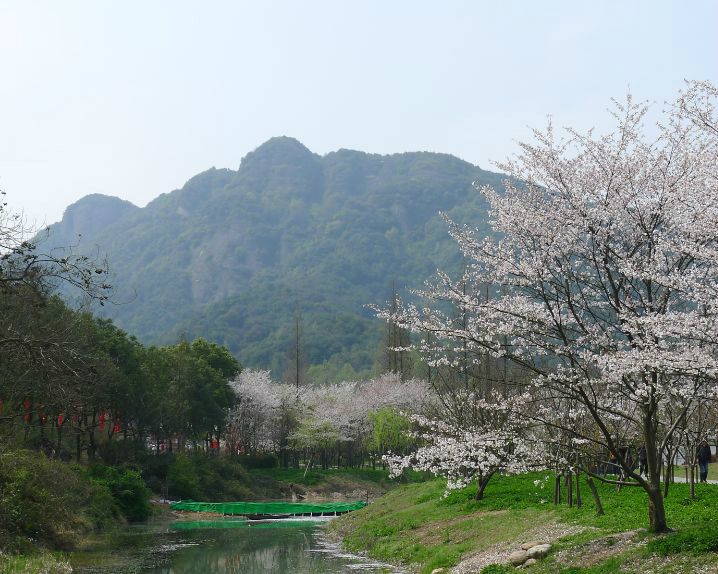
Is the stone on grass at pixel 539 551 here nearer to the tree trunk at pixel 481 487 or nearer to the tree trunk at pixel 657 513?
the tree trunk at pixel 657 513

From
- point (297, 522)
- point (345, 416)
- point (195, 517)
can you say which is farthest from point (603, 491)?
point (345, 416)

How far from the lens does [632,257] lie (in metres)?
11.5

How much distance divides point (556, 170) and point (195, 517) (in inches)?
1328

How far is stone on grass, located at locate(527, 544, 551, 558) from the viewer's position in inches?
537

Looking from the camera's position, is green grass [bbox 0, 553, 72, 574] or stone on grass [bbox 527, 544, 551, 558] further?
green grass [bbox 0, 553, 72, 574]

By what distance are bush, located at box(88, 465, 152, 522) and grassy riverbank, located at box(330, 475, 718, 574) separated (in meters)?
11.7

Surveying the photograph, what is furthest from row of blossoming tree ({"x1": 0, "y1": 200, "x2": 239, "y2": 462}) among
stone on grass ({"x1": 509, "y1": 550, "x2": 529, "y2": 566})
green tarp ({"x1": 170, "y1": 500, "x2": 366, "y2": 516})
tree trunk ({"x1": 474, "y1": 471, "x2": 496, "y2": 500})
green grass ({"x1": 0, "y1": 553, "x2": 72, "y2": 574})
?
tree trunk ({"x1": 474, "y1": 471, "x2": 496, "y2": 500})

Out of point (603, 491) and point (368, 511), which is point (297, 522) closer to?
point (368, 511)

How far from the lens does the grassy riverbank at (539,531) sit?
11.1m

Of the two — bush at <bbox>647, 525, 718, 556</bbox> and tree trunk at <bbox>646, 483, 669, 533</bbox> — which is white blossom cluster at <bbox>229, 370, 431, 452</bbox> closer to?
tree trunk at <bbox>646, 483, 669, 533</bbox>

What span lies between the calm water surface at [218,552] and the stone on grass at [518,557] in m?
5.05

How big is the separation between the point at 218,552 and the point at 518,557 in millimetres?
14702

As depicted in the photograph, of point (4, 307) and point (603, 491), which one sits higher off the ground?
point (4, 307)

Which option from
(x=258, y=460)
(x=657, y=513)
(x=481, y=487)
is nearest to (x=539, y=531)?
(x=657, y=513)
